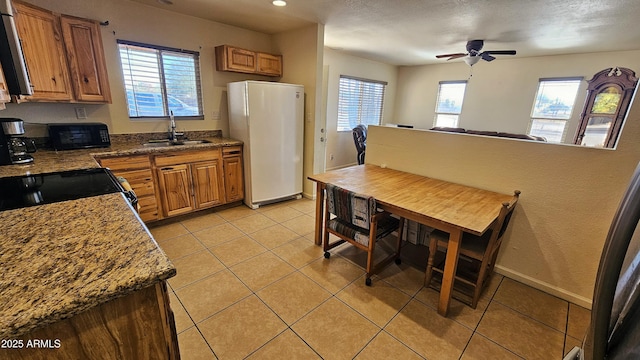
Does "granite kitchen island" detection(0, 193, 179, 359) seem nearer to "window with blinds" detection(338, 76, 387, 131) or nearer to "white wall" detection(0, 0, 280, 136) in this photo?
"white wall" detection(0, 0, 280, 136)

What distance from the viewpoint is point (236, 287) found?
81.4 inches

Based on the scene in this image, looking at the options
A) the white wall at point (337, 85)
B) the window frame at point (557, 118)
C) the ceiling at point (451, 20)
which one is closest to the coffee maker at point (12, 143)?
the ceiling at point (451, 20)

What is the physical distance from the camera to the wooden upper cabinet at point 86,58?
7.77 feet

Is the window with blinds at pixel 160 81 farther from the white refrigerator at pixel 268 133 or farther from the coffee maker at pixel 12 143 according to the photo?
the coffee maker at pixel 12 143

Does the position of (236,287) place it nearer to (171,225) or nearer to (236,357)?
(236,357)

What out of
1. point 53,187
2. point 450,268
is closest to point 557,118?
point 450,268

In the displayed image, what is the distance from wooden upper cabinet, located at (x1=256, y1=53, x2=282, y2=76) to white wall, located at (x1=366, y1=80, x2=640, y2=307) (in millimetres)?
2485

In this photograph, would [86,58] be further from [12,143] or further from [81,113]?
[12,143]

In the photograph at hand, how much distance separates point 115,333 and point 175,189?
8.27 ft

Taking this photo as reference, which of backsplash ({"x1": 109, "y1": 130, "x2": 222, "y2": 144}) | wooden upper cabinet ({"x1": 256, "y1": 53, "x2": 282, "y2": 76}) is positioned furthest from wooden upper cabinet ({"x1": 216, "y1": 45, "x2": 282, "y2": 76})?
backsplash ({"x1": 109, "y1": 130, "x2": 222, "y2": 144})

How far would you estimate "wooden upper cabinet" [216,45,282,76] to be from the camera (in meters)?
3.39

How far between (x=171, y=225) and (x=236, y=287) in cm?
150

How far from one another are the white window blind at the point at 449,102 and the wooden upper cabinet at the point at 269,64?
411 centimetres

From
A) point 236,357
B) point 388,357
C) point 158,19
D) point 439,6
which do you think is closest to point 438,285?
point 388,357
